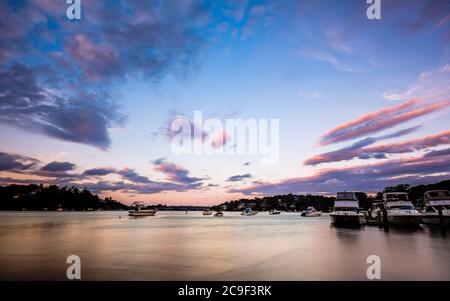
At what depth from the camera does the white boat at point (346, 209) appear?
6153 cm

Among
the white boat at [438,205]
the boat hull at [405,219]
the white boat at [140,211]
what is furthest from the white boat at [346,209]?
the white boat at [140,211]

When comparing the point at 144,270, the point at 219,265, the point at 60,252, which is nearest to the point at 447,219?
the point at 219,265

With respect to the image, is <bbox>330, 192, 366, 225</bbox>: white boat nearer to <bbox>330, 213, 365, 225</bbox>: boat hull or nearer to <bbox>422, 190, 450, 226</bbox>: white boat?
<bbox>330, 213, 365, 225</bbox>: boat hull

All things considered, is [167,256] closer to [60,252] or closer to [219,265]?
[219,265]

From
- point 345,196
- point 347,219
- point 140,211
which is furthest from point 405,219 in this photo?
point 140,211

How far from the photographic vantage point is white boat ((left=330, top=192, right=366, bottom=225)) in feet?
202

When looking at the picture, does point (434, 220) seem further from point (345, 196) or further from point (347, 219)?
point (345, 196)

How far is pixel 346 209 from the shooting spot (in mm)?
64062
